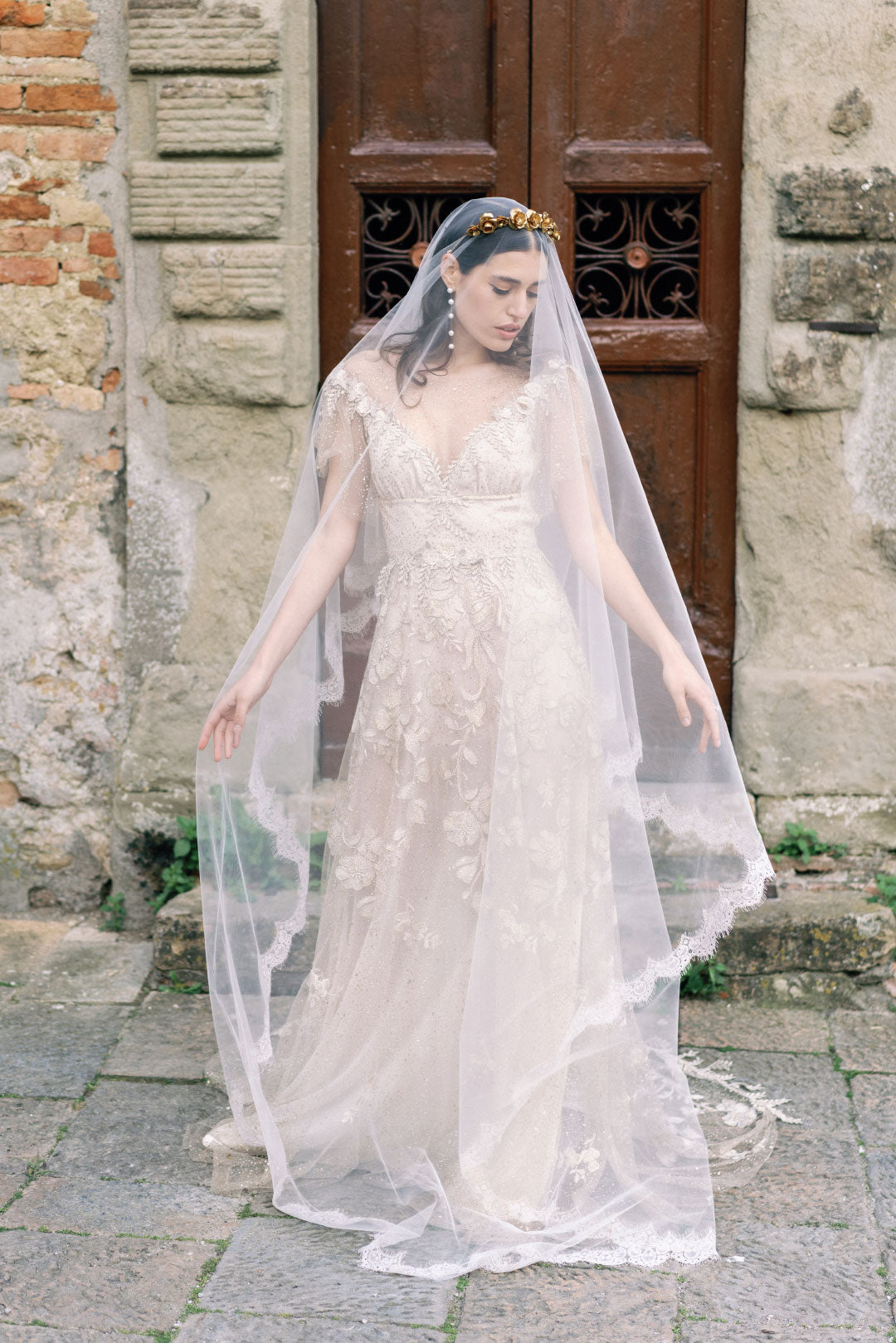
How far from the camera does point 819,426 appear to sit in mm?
3947

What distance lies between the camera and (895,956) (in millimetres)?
3902

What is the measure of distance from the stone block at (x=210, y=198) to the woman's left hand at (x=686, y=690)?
1.97 metres

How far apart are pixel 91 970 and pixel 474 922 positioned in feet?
5.40

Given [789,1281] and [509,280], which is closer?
[789,1281]

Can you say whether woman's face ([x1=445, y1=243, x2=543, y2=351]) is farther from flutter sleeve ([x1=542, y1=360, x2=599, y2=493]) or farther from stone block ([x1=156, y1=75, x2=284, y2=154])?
stone block ([x1=156, y1=75, x2=284, y2=154])

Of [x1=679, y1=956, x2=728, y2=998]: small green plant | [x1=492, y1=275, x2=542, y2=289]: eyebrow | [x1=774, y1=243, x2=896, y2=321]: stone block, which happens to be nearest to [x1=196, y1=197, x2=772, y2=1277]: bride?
[x1=492, y1=275, x2=542, y2=289]: eyebrow

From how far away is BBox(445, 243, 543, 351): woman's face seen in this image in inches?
105

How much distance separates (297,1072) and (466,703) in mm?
902

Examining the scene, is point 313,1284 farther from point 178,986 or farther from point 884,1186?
point 178,986

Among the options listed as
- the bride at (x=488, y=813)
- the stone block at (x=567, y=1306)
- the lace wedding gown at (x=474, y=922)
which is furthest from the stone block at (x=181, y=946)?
the stone block at (x=567, y=1306)

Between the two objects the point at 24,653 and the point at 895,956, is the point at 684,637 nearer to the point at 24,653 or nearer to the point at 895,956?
the point at 895,956

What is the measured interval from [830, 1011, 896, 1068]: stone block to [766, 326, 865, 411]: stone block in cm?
172

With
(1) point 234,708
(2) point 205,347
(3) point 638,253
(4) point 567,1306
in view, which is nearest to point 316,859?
(1) point 234,708

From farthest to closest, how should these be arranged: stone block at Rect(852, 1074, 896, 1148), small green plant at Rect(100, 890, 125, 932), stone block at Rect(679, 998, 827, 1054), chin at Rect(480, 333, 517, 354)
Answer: small green plant at Rect(100, 890, 125, 932) → stone block at Rect(679, 998, 827, 1054) → stone block at Rect(852, 1074, 896, 1148) → chin at Rect(480, 333, 517, 354)
